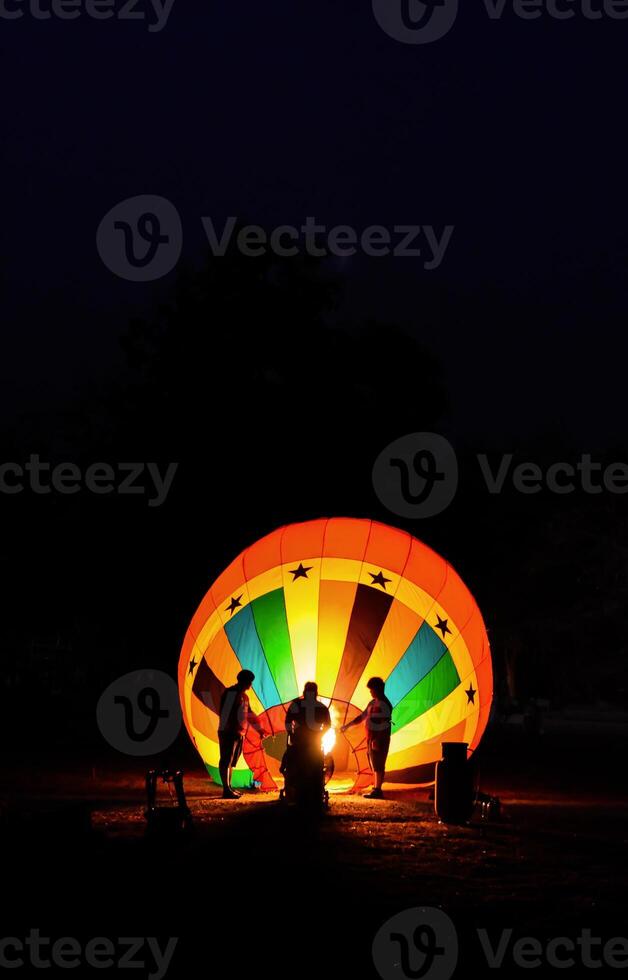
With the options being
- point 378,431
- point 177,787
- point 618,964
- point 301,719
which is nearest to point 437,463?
point 378,431

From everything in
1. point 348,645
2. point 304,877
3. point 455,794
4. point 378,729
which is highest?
point 348,645

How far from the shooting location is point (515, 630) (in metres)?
45.4

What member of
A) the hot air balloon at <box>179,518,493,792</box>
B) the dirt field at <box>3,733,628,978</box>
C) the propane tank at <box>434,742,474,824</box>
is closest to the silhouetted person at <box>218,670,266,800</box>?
the dirt field at <box>3,733,628,978</box>

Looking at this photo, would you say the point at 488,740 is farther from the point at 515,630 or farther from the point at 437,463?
the point at 515,630

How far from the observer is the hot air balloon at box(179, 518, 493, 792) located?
557 inches

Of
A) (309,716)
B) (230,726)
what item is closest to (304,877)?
(309,716)

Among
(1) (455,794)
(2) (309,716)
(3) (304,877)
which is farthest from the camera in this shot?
(2) (309,716)

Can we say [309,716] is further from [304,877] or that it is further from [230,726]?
[304,877]

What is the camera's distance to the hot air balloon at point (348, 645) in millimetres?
14156

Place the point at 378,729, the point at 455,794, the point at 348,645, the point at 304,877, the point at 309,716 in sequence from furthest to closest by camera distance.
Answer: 1. the point at 348,645
2. the point at 378,729
3. the point at 309,716
4. the point at 455,794
5. the point at 304,877

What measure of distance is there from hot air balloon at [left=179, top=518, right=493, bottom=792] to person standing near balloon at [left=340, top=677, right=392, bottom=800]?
43.4 inches

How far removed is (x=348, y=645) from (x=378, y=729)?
5.27 feet

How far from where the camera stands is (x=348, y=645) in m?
14.3

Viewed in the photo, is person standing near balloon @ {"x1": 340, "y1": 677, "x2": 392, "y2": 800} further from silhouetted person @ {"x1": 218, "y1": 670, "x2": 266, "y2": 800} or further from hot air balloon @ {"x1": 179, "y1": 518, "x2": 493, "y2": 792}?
silhouetted person @ {"x1": 218, "y1": 670, "x2": 266, "y2": 800}
